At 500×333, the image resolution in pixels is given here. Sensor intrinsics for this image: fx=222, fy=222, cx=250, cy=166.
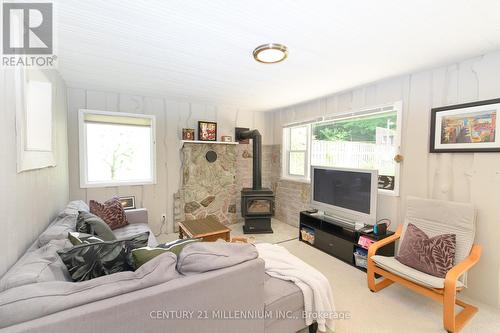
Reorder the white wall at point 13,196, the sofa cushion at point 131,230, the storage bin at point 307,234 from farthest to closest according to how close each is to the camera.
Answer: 1. the storage bin at point 307,234
2. the sofa cushion at point 131,230
3. the white wall at point 13,196

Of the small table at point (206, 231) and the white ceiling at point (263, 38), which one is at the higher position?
the white ceiling at point (263, 38)

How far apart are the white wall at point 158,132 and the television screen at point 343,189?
2.13 meters

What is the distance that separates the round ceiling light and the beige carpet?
2.42 m

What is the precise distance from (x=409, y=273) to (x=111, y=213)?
11.1 ft

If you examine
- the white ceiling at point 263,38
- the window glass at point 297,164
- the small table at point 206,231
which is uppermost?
the white ceiling at point 263,38

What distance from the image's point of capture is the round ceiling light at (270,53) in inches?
77.3

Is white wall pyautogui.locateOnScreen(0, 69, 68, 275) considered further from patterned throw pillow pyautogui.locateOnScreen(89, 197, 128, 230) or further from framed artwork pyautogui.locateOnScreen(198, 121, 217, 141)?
framed artwork pyautogui.locateOnScreen(198, 121, 217, 141)

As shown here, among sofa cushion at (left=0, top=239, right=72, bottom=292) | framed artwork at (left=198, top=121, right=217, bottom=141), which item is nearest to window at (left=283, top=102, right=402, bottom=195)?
framed artwork at (left=198, top=121, right=217, bottom=141)

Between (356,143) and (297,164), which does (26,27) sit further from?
(297,164)

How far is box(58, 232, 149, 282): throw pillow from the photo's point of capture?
126cm

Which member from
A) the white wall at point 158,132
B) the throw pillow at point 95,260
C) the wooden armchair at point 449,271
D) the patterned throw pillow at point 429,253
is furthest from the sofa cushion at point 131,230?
the patterned throw pillow at point 429,253

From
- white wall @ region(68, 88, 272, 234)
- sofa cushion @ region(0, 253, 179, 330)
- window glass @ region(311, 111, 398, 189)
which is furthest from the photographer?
white wall @ region(68, 88, 272, 234)

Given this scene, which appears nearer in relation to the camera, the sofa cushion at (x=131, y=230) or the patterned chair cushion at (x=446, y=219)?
the patterned chair cushion at (x=446, y=219)

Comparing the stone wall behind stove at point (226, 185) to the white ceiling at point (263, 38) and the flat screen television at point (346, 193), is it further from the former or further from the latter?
the white ceiling at point (263, 38)
